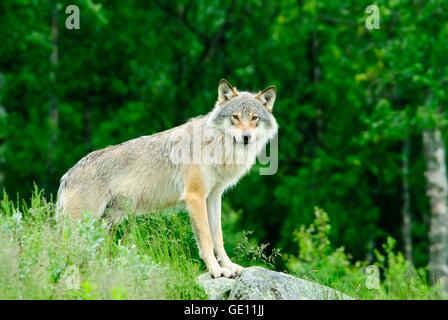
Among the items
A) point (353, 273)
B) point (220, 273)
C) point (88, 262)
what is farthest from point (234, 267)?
point (353, 273)

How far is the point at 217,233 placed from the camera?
31.0 feet

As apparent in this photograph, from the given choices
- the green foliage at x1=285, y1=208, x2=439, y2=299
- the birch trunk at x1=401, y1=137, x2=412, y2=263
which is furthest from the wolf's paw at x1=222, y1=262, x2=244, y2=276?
the birch trunk at x1=401, y1=137, x2=412, y2=263

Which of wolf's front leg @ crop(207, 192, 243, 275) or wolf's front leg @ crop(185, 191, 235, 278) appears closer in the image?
wolf's front leg @ crop(185, 191, 235, 278)

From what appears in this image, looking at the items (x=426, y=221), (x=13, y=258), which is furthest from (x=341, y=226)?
(x=13, y=258)

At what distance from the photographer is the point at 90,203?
32.1 feet

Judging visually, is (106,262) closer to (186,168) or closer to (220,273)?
(220,273)

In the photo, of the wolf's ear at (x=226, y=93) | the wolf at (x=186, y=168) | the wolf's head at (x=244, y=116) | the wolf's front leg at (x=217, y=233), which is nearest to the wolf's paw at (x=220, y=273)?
the wolf's front leg at (x=217, y=233)

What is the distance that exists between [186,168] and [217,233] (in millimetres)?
824

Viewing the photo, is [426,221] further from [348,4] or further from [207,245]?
[207,245]

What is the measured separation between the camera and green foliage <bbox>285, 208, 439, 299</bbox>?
28.0 feet

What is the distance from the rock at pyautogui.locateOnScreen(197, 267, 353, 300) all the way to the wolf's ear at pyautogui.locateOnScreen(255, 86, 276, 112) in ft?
7.32

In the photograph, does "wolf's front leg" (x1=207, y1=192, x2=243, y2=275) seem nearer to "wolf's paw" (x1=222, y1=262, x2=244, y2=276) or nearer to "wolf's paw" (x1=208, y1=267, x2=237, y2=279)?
"wolf's paw" (x1=222, y1=262, x2=244, y2=276)

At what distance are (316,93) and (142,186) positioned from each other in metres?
18.1

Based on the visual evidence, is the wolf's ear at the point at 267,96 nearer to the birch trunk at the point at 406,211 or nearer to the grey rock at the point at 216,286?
the grey rock at the point at 216,286
